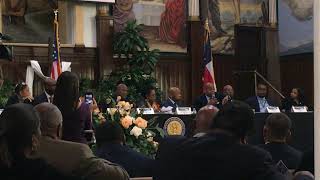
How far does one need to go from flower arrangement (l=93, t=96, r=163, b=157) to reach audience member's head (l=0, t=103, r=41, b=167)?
3.39m

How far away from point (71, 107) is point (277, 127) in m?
1.50

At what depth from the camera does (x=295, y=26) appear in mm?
17609

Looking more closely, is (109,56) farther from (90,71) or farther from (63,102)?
(63,102)

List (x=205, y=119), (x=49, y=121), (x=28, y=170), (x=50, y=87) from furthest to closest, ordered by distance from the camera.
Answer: (x=50, y=87) < (x=205, y=119) < (x=49, y=121) < (x=28, y=170)

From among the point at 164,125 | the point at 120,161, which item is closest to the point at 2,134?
the point at 120,161

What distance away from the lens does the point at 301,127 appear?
10844 mm

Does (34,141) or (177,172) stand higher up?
(34,141)

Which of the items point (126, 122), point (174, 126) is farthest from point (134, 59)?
point (126, 122)

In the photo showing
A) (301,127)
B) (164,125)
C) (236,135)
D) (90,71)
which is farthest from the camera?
(90,71)

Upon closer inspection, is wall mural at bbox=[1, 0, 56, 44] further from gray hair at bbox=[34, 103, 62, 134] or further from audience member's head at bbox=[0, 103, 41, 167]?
audience member's head at bbox=[0, 103, 41, 167]

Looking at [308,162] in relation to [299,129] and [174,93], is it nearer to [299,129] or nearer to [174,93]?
[299,129]

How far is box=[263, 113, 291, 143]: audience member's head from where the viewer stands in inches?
145

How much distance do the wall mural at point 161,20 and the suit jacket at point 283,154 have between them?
11.7 meters

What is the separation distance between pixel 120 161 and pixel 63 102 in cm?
61
